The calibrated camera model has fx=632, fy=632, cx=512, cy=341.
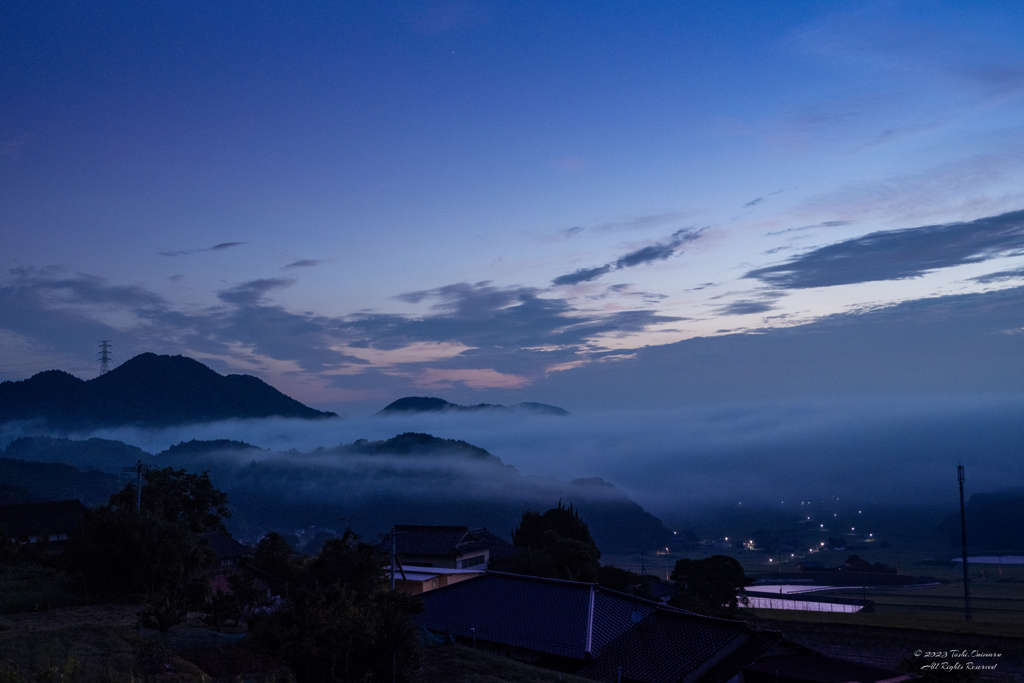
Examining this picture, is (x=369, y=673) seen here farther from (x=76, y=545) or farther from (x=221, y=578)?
(x=221, y=578)

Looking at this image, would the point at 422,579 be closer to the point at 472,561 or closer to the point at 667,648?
the point at 472,561

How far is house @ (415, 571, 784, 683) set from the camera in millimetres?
26859

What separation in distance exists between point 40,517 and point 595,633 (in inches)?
2341

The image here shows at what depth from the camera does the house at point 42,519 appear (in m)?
57.6

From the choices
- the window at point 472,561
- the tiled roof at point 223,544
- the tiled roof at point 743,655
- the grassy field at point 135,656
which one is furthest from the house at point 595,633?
the tiled roof at point 223,544

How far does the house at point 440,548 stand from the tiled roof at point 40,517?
30.0 meters

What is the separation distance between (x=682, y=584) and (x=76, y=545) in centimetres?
4714

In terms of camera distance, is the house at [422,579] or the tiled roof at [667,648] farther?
the house at [422,579]

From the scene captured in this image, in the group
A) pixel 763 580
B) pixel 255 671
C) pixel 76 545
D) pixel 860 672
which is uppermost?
pixel 76 545

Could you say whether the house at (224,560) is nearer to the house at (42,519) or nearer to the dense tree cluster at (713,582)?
the house at (42,519)

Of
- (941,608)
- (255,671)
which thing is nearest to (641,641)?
(255,671)

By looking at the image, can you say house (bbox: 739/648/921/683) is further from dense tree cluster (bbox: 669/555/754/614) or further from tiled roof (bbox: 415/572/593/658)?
dense tree cluster (bbox: 669/555/754/614)

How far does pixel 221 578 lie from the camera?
49938mm

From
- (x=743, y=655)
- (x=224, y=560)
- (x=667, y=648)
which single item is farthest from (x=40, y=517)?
(x=743, y=655)
